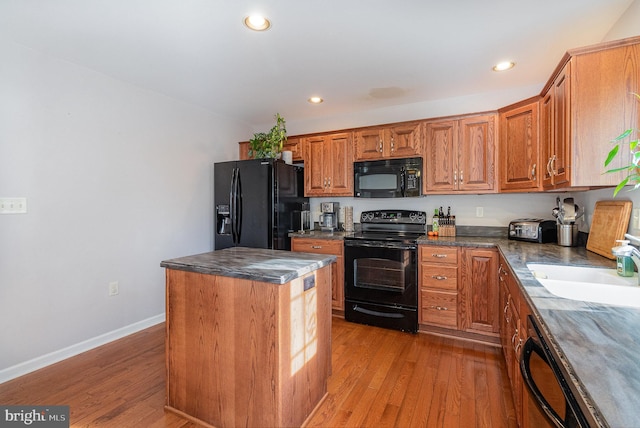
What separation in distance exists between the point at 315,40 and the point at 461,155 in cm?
179

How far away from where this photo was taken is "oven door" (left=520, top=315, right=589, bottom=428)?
29.7 inches

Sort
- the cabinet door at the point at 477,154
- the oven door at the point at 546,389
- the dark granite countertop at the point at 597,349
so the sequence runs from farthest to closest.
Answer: the cabinet door at the point at 477,154 < the oven door at the point at 546,389 < the dark granite countertop at the point at 597,349

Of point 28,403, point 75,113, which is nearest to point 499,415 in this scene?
point 28,403

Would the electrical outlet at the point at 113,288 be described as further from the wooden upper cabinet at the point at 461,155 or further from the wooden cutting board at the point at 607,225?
the wooden cutting board at the point at 607,225

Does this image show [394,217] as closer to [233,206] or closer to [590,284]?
[233,206]

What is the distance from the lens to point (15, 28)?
6.68 ft

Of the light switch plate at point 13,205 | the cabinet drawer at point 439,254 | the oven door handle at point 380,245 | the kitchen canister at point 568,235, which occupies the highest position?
the light switch plate at point 13,205

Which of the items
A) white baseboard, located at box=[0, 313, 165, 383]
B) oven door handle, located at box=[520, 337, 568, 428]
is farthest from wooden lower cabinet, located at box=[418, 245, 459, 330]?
white baseboard, located at box=[0, 313, 165, 383]

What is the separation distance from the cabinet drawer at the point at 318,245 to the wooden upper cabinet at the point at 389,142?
3.29ft

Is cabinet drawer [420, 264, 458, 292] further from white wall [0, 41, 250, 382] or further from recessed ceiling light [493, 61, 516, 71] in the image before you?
white wall [0, 41, 250, 382]

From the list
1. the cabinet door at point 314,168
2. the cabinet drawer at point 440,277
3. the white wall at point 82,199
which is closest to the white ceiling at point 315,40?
the white wall at point 82,199

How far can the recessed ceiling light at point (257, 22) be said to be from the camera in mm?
1887

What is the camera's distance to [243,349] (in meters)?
1.52

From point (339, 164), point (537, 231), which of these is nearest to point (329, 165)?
point (339, 164)
